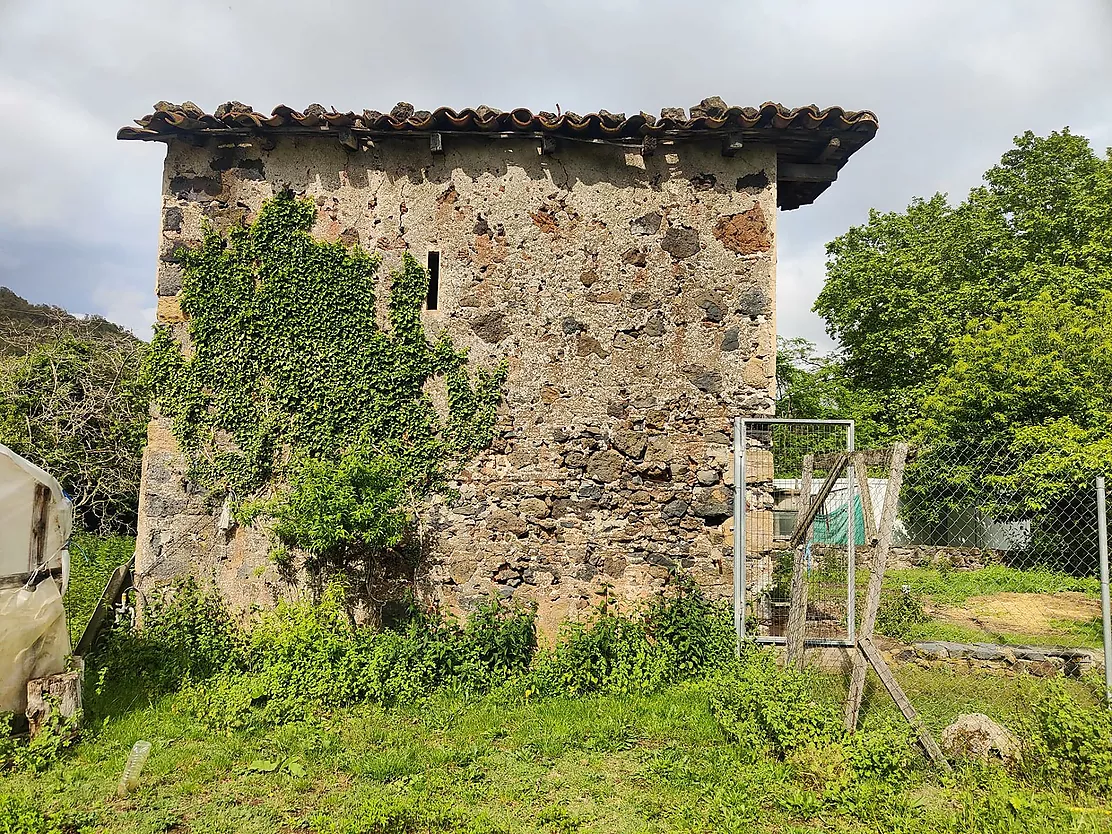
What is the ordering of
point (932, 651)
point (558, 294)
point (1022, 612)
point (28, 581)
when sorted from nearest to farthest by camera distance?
point (28, 581) → point (558, 294) → point (932, 651) → point (1022, 612)

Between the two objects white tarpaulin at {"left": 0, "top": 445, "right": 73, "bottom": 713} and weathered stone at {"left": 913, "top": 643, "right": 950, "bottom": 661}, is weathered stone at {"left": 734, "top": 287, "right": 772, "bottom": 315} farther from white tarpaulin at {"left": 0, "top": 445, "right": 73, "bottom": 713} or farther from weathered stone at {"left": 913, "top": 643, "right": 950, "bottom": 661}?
white tarpaulin at {"left": 0, "top": 445, "right": 73, "bottom": 713}

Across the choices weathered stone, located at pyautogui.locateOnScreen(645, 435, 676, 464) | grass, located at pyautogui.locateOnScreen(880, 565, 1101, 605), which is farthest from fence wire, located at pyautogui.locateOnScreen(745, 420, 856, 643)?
grass, located at pyautogui.locateOnScreen(880, 565, 1101, 605)

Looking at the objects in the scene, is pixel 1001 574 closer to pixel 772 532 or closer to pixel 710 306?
pixel 772 532

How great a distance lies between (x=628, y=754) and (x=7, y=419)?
31.9 ft

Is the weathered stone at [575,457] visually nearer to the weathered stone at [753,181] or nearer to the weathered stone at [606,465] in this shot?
the weathered stone at [606,465]

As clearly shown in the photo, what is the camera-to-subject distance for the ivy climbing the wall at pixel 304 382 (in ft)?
20.9

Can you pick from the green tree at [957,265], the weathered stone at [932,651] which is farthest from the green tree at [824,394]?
the weathered stone at [932,651]

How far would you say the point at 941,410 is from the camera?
56.1 ft

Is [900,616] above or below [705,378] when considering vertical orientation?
below

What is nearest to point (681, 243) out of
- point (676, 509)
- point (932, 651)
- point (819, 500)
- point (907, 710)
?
point (676, 509)

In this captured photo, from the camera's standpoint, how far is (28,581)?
5.03 meters

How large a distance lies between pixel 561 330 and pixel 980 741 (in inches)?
172

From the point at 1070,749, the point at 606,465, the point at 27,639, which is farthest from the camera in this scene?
the point at 606,465

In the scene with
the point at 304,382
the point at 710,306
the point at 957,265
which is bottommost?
the point at 304,382
